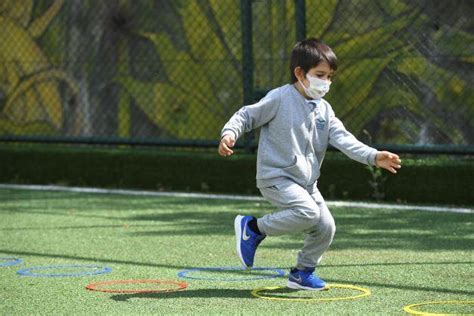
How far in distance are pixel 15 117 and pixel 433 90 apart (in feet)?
18.1

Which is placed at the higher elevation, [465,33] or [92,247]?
[465,33]

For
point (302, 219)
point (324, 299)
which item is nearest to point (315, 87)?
point (302, 219)

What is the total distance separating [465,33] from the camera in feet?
34.7

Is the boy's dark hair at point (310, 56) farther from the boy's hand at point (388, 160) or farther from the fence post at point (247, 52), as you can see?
the fence post at point (247, 52)

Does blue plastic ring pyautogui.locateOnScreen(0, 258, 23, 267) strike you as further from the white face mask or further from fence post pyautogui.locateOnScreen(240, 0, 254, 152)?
fence post pyautogui.locateOnScreen(240, 0, 254, 152)

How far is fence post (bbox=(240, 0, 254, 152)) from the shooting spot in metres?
11.6

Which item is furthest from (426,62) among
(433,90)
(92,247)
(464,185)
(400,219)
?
(92,247)

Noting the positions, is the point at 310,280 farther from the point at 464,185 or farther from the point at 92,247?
the point at 464,185

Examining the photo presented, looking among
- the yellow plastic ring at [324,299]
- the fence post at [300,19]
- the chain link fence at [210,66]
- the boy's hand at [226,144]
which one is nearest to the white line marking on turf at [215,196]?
the chain link fence at [210,66]

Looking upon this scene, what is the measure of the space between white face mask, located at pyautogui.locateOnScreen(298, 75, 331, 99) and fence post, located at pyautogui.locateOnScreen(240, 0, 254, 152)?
553 cm

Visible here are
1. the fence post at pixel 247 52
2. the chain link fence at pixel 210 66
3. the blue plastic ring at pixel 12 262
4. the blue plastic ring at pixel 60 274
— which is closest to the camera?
the blue plastic ring at pixel 60 274

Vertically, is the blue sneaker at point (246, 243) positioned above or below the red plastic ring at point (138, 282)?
above

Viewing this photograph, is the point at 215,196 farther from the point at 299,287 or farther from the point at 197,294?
the point at 197,294

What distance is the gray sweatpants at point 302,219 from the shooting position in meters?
5.88
